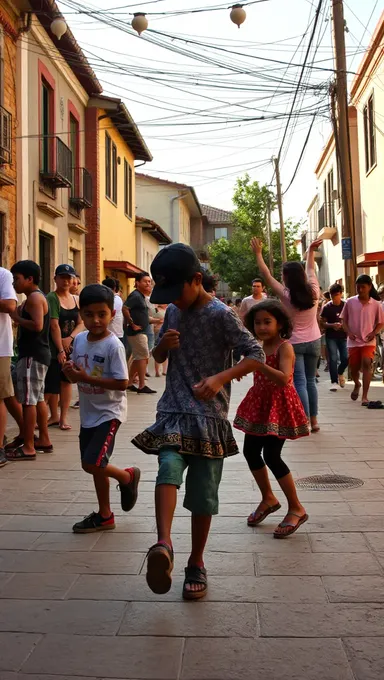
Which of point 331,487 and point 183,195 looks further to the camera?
point 183,195

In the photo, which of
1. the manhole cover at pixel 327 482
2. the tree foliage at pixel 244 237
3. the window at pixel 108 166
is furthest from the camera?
the tree foliage at pixel 244 237

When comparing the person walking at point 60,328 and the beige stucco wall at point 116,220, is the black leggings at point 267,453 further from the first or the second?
the beige stucco wall at point 116,220

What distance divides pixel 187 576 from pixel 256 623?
1.64 feet

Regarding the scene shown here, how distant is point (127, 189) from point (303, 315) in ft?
73.8

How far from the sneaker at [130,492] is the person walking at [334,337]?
873 cm

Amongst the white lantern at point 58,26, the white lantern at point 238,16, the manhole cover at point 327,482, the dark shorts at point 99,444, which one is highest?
the white lantern at point 58,26

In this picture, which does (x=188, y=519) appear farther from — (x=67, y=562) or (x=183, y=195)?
(x=183, y=195)

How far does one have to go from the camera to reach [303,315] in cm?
823

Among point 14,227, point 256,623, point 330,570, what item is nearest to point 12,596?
point 256,623

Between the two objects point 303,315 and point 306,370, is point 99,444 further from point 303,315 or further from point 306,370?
point 306,370

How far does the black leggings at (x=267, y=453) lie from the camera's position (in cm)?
495

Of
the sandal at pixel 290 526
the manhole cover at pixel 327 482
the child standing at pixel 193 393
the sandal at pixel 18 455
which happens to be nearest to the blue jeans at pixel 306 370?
the manhole cover at pixel 327 482

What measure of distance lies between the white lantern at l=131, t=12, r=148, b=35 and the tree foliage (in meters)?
47.3

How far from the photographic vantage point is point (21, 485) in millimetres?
6363
